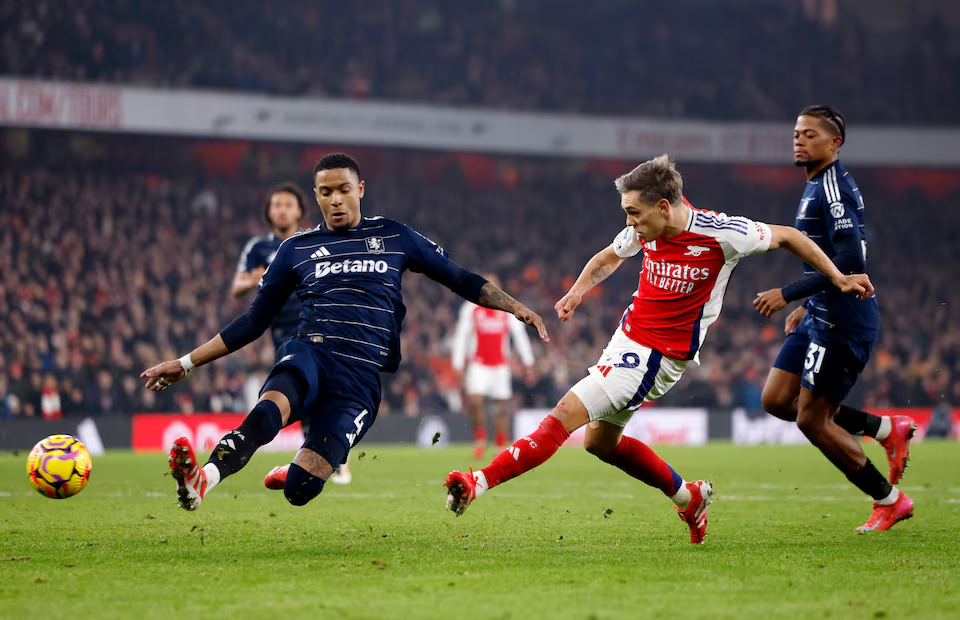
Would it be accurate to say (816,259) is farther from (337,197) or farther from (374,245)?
A: (337,197)

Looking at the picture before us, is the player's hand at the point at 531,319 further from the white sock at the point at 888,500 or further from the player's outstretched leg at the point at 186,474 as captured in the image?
the white sock at the point at 888,500

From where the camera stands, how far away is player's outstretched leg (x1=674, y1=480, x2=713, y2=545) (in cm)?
633

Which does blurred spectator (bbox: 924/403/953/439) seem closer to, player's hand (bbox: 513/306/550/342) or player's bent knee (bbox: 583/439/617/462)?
player's bent knee (bbox: 583/439/617/462)

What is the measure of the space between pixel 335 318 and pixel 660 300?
1.80 m

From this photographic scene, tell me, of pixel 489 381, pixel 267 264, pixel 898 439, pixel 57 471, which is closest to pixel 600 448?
pixel 898 439

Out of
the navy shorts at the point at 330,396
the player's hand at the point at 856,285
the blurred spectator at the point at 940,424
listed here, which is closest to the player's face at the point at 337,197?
the navy shorts at the point at 330,396

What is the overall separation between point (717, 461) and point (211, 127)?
679 inches

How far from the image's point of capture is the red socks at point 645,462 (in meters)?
6.39

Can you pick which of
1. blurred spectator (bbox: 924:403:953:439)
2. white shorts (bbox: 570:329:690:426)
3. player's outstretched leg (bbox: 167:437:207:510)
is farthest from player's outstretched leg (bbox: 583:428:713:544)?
blurred spectator (bbox: 924:403:953:439)

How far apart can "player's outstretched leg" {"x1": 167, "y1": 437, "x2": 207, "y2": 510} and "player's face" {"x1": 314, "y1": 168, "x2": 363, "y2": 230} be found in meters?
1.69

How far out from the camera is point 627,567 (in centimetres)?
532

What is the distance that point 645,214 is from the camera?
5.95m

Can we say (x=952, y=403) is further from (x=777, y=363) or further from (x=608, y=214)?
(x=777, y=363)

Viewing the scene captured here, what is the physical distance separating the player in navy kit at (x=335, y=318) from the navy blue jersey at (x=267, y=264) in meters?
3.27
